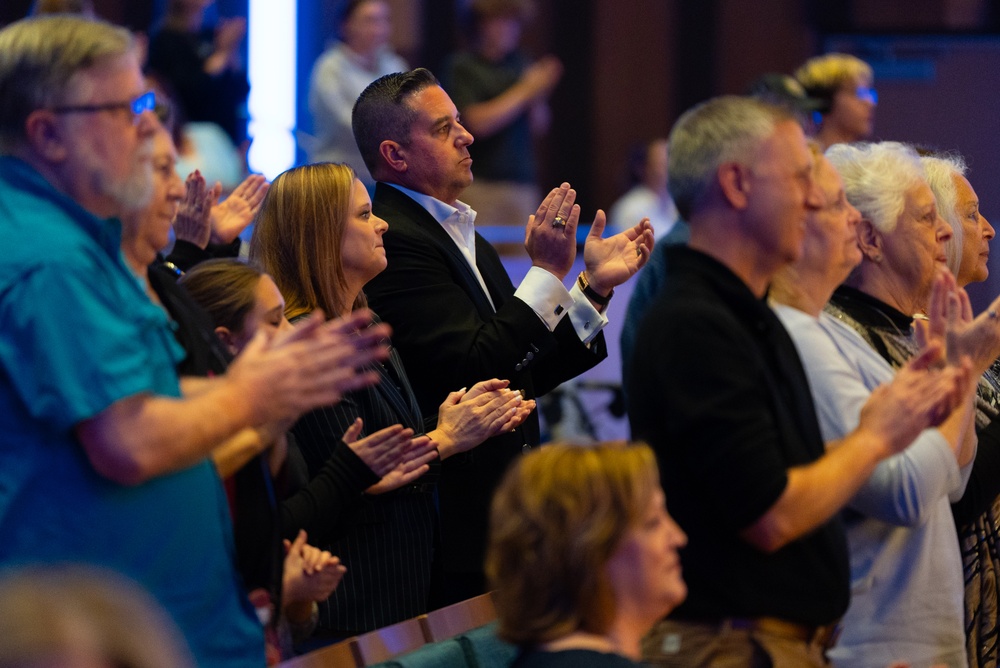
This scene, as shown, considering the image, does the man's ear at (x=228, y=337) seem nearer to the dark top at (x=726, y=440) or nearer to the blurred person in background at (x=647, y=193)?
the dark top at (x=726, y=440)

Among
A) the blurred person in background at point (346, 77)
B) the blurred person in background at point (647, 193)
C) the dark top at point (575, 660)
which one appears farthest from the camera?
the blurred person in background at point (647, 193)

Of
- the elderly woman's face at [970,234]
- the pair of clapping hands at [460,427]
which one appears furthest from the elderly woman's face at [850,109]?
the pair of clapping hands at [460,427]

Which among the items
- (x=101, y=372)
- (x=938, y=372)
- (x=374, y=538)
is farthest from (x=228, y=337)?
(x=938, y=372)

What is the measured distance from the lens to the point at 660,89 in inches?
348

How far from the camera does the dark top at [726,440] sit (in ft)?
6.29

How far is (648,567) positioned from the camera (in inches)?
68.9

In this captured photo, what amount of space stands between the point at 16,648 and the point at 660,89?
8.13m

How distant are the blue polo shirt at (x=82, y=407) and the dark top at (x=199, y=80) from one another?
3.63 m

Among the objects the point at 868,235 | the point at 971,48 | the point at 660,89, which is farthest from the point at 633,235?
the point at 660,89

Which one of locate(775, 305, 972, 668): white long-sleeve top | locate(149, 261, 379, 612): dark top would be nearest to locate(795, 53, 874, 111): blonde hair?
locate(775, 305, 972, 668): white long-sleeve top

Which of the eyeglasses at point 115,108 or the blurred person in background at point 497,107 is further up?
the eyeglasses at point 115,108

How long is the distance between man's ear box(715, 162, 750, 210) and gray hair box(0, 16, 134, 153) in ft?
2.97

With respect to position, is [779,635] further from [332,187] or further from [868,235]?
[332,187]

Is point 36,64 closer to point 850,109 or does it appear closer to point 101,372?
point 101,372
